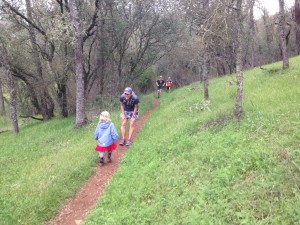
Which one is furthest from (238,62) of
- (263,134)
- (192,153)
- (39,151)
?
(39,151)

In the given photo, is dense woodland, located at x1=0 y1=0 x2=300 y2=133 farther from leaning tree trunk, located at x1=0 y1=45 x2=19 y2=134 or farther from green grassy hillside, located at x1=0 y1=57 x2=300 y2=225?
green grassy hillside, located at x1=0 y1=57 x2=300 y2=225

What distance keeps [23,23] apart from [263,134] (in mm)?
16567

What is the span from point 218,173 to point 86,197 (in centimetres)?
344

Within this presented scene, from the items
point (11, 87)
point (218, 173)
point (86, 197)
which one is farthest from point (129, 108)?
point (11, 87)

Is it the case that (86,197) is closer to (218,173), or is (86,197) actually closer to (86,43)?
(218,173)

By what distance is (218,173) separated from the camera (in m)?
6.04

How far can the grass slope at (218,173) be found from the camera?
4.88 m

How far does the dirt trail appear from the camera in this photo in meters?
6.75

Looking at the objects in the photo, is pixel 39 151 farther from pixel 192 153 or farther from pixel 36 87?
pixel 36 87

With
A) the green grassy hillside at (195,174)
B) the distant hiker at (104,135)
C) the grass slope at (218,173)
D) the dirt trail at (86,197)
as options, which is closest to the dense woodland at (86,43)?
the green grassy hillside at (195,174)

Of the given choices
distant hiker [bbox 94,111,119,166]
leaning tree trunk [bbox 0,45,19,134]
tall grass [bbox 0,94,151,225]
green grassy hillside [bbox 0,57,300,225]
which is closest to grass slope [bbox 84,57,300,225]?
green grassy hillside [bbox 0,57,300,225]

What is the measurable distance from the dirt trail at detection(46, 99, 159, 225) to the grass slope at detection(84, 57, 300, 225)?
1.39ft

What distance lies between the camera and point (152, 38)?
25703 mm

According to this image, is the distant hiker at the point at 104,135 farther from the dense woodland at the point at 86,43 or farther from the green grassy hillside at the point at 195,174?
the dense woodland at the point at 86,43
